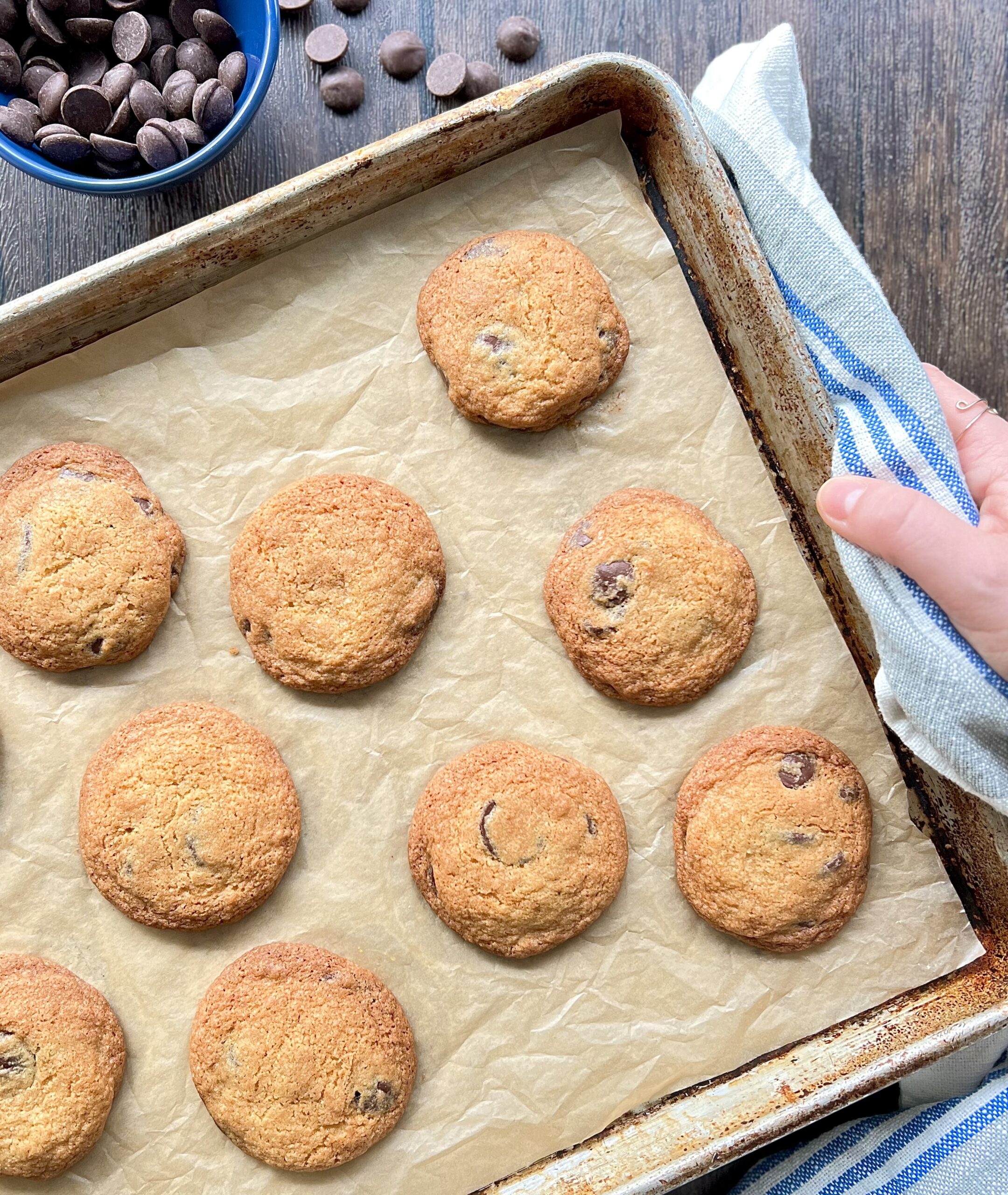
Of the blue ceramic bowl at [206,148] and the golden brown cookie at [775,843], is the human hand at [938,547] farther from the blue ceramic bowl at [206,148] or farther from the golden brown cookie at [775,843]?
the blue ceramic bowl at [206,148]

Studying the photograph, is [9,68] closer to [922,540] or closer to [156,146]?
[156,146]

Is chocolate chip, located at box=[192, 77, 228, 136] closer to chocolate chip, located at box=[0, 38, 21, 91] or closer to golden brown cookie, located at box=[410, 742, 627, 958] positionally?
chocolate chip, located at box=[0, 38, 21, 91]

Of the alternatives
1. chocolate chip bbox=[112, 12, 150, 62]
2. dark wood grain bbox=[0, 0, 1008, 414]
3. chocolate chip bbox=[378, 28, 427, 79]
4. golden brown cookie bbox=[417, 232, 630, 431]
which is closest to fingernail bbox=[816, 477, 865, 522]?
golden brown cookie bbox=[417, 232, 630, 431]

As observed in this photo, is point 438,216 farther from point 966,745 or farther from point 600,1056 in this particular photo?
point 600,1056

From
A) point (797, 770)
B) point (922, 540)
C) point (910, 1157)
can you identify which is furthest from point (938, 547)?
point (910, 1157)

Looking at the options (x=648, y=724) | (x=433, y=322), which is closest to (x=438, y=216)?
(x=433, y=322)
